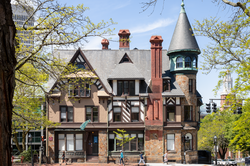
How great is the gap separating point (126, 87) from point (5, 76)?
2646 centimetres

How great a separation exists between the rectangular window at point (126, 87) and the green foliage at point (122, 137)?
4.58m

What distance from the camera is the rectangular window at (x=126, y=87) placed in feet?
97.8

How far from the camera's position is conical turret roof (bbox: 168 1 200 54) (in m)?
30.2

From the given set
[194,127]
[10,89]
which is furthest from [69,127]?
[10,89]

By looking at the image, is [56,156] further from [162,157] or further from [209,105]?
[209,105]

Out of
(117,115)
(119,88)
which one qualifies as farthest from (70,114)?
(119,88)

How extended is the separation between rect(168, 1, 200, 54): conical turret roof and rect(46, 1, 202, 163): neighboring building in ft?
0.40

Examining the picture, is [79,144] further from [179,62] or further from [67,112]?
[179,62]

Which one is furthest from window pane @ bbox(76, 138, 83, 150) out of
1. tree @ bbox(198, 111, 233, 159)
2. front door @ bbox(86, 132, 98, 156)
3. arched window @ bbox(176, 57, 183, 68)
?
tree @ bbox(198, 111, 233, 159)

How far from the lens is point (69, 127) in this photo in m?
29.1

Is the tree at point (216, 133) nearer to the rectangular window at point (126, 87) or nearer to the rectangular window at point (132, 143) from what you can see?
the rectangular window at point (132, 143)

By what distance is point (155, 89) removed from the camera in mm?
Answer: 29750

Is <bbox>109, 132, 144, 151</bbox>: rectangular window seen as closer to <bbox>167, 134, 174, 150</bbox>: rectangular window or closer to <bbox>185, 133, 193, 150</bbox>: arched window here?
<bbox>167, 134, 174, 150</bbox>: rectangular window

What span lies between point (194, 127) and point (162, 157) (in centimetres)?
555
